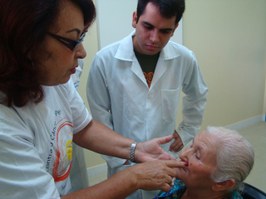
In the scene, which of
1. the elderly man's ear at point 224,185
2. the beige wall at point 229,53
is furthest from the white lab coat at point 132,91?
the beige wall at point 229,53

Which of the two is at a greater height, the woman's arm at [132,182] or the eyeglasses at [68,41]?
the eyeglasses at [68,41]

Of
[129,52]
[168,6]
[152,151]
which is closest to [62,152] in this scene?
[152,151]

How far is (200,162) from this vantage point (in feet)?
3.81

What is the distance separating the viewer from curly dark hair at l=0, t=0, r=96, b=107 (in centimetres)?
64

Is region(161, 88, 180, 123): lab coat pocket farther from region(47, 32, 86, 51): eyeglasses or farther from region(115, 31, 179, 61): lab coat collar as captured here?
region(47, 32, 86, 51): eyeglasses

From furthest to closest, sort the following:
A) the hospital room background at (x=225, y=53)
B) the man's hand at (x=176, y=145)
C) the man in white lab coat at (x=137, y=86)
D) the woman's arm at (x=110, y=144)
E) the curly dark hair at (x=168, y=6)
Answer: the hospital room background at (x=225, y=53) < the man's hand at (x=176, y=145) < the man in white lab coat at (x=137, y=86) < the curly dark hair at (x=168, y=6) < the woman's arm at (x=110, y=144)

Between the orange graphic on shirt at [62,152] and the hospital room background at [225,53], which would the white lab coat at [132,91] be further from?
the hospital room background at [225,53]

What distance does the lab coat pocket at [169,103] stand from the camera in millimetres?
1567

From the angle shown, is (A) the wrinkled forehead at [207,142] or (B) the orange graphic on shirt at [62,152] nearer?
(B) the orange graphic on shirt at [62,152]

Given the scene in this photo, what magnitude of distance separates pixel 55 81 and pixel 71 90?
28 cm

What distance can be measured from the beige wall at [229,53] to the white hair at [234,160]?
1.85 metres

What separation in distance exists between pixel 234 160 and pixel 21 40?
92 centimetres

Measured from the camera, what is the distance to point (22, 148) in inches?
28.1

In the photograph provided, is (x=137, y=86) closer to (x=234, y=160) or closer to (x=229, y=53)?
(x=234, y=160)
